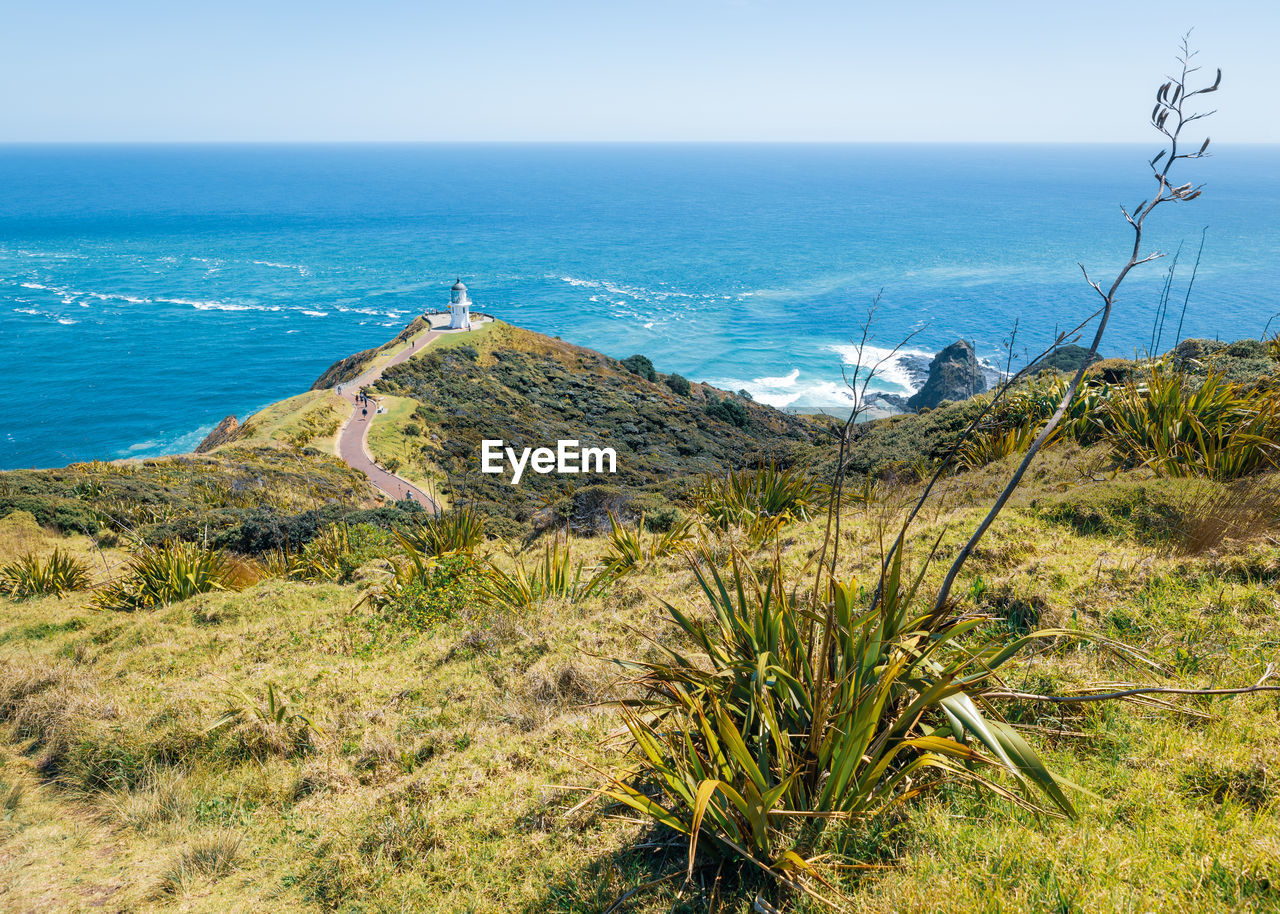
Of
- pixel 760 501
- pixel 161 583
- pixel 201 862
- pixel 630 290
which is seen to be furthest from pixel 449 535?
pixel 630 290

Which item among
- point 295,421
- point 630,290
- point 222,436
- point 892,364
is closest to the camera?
point 295,421

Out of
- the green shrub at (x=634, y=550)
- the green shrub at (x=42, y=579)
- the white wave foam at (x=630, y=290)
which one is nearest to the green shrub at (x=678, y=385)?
the green shrub at (x=42, y=579)

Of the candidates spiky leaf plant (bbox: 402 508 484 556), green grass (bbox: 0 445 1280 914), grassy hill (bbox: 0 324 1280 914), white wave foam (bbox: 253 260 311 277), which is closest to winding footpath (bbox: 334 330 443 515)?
spiky leaf plant (bbox: 402 508 484 556)

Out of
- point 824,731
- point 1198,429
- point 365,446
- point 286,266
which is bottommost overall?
point 365,446

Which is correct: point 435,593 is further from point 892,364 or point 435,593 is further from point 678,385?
point 892,364

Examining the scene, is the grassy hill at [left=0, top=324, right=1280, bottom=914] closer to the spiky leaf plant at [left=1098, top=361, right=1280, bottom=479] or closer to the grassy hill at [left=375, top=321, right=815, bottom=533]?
the spiky leaf plant at [left=1098, top=361, right=1280, bottom=479]

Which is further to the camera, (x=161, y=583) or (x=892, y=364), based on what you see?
(x=892, y=364)
